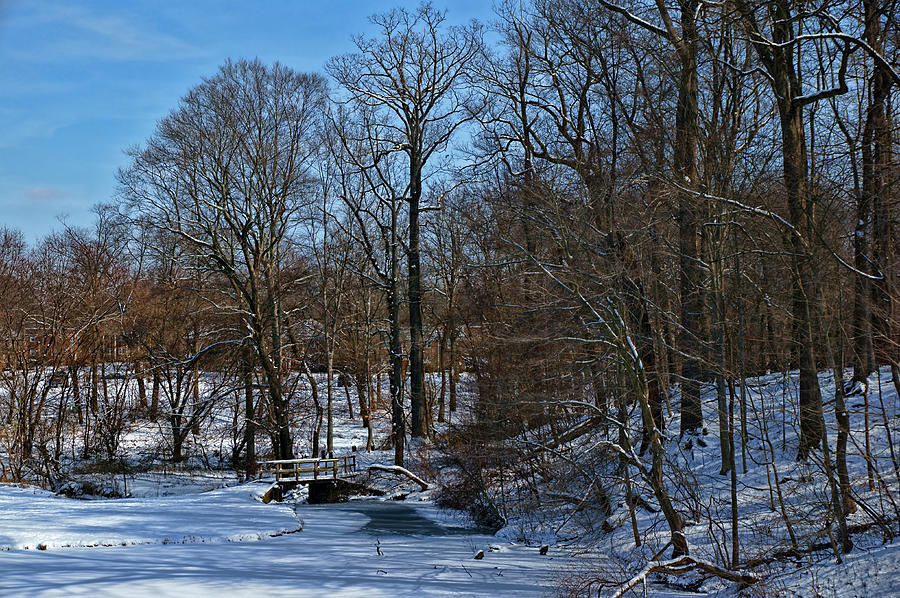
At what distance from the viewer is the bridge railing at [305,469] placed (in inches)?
1028

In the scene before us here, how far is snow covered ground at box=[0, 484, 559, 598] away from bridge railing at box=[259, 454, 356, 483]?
14.2 feet

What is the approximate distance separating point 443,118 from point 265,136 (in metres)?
7.80

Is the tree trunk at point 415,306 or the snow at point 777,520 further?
the tree trunk at point 415,306

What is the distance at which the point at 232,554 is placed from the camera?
14883 millimetres

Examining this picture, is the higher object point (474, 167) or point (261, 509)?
point (474, 167)

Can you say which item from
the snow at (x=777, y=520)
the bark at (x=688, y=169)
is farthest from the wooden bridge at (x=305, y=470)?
the bark at (x=688, y=169)

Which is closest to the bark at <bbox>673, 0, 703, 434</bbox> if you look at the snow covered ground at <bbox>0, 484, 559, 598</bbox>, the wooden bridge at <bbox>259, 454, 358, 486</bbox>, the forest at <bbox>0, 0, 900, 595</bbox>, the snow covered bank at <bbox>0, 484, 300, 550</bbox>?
the forest at <bbox>0, 0, 900, 595</bbox>

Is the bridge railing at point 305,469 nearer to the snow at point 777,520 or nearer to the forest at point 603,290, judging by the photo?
the forest at point 603,290

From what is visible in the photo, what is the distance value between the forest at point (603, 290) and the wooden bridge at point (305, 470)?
136cm

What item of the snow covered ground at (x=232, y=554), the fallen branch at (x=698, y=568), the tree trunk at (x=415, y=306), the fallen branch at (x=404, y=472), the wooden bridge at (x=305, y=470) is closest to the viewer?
the fallen branch at (x=698, y=568)

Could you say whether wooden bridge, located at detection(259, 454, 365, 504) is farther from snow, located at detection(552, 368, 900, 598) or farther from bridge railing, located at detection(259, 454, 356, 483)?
snow, located at detection(552, 368, 900, 598)

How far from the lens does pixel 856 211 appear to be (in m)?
13.1

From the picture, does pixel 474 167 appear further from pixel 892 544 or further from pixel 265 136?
pixel 892 544

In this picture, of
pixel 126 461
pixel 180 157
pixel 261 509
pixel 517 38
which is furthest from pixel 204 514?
pixel 517 38
